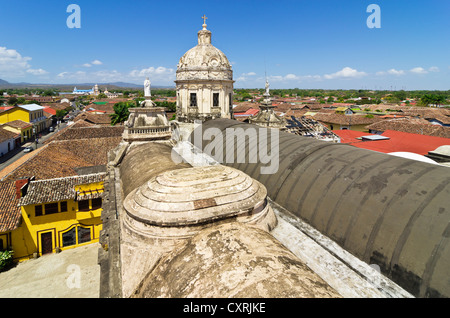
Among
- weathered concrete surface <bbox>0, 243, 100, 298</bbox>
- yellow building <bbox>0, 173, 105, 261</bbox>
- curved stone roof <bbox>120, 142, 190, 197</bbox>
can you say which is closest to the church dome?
curved stone roof <bbox>120, 142, 190, 197</bbox>

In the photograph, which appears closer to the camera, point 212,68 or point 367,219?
point 367,219

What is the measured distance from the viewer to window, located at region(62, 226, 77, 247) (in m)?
18.6

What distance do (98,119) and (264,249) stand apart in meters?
59.1

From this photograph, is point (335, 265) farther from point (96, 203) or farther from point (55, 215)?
point (55, 215)

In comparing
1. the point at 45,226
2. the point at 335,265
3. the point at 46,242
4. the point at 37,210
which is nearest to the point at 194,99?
the point at 37,210

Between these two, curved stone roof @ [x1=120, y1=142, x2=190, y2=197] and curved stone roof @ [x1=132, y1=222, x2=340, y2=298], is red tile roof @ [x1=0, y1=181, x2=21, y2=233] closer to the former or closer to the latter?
curved stone roof @ [x1=120, y1=142, x2=190, y2=197]

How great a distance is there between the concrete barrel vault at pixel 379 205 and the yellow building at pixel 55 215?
597 inches

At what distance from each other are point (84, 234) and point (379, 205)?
2009 cm

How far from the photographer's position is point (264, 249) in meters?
4.36

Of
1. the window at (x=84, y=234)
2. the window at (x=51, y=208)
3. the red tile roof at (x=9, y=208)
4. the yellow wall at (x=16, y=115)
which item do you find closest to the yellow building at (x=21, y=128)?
the yellow wall at (x=16, y=115)

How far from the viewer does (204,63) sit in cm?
1969
